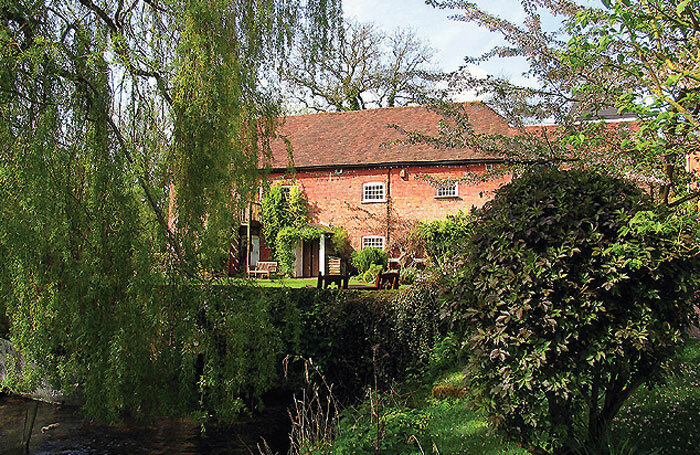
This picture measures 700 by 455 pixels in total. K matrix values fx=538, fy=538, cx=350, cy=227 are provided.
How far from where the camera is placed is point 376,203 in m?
23.3

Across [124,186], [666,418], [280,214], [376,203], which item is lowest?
[666,418]

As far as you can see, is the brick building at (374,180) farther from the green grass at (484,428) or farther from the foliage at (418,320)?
the green grass at (484,428)

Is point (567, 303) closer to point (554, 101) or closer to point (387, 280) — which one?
point (554, 101)

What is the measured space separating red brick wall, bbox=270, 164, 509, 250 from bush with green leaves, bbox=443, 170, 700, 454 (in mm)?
17976

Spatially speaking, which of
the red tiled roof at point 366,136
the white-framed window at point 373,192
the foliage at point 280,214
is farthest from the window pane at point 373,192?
the foliage at point 280,214

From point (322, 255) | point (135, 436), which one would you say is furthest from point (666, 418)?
point (322, 255)

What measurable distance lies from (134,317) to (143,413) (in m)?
1.05

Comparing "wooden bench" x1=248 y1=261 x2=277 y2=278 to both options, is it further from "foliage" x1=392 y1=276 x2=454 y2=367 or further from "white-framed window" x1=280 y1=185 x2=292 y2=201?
"foliage" x1=392 y1=276 x2=454 y2=367

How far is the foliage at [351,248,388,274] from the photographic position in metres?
21.9

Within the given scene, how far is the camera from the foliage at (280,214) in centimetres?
2381

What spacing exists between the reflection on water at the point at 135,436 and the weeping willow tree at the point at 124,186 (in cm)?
123

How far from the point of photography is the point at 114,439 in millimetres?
6695

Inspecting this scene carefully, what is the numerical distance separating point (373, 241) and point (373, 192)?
2128 millimetres

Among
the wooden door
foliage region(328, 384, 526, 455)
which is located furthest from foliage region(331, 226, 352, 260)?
foliage region(328, 384, 526, 455)
